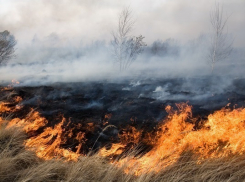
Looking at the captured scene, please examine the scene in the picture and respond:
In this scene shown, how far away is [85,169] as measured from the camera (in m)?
2.80

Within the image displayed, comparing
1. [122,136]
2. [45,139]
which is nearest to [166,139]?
[122,136]

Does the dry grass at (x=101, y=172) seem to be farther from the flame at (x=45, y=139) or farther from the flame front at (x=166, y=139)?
the flame at (x=45, y=139)

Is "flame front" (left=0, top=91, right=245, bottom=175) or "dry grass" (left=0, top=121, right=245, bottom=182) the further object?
"flame front" (left=0, top=91, right=245, bottom=175)

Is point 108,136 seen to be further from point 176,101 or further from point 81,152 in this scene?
point 176,101

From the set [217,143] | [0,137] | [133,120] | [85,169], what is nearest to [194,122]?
[217,143]

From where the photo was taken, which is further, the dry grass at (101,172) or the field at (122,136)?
the field at (122,136)

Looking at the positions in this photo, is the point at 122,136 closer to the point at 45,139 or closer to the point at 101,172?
the point at 45,139

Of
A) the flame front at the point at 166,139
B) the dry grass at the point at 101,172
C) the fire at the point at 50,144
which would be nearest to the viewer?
the dry grass at the point at 101,172

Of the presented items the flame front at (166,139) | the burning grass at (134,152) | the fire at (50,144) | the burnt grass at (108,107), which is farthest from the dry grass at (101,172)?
the burnt grass at (108,107)

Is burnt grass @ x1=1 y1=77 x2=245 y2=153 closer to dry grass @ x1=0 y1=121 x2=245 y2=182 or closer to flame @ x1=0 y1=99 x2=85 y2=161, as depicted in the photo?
flame @ x1=0 y1=99 x2=85 y2=161

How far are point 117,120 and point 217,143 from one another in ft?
9.84

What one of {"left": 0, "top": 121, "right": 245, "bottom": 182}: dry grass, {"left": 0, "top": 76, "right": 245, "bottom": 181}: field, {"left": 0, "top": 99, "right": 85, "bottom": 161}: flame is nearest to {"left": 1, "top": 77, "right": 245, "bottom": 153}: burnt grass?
{"left": 0, "top": 76, "right": 245, "bottom": 181}: field

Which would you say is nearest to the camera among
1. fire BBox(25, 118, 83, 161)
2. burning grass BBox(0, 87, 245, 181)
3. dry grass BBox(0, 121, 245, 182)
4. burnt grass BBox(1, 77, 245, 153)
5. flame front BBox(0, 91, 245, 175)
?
dry grass BBox(0, 121, 245, 182)

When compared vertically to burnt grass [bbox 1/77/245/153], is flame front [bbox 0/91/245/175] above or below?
below
